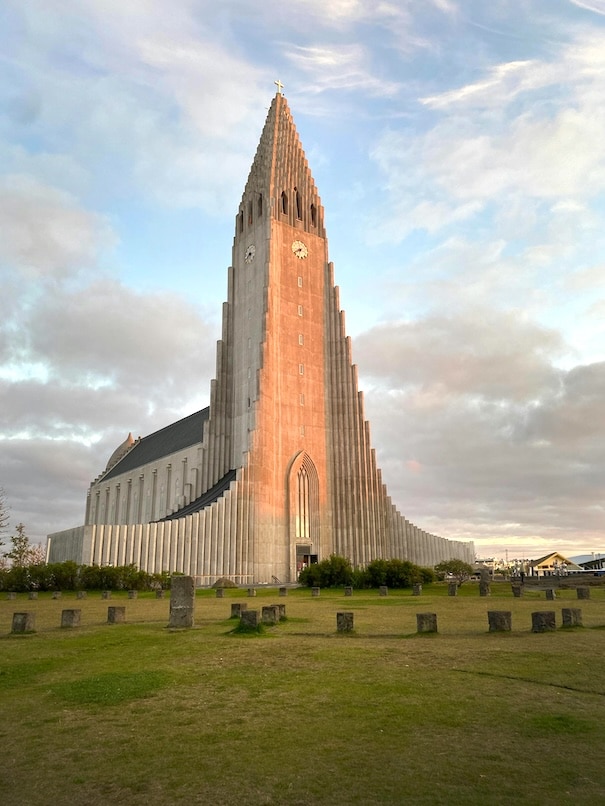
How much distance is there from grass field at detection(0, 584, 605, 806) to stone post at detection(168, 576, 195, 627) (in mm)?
2884

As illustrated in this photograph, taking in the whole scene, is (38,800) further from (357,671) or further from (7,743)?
(357,671)

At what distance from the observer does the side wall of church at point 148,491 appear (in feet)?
226

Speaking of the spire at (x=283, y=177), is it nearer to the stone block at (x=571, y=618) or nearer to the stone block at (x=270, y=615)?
the stone block at (x=270, y=615)

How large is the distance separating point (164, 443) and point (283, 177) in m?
38.1

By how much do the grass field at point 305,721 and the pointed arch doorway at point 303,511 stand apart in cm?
4739

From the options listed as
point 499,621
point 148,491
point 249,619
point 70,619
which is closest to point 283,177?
point 148,491

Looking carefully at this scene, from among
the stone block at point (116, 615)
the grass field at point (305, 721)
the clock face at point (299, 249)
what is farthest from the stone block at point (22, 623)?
the clock face at point (299, 249)

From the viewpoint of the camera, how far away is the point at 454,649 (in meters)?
12.0

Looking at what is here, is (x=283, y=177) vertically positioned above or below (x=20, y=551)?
above

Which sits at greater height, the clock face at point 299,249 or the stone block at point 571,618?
the clock face at point 299,249

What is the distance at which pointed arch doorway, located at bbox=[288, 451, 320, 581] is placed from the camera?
6034 centimetres

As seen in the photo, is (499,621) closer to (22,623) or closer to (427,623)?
(427,623)

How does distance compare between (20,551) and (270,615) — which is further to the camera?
(20,551)

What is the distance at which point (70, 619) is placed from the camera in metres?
17.4
